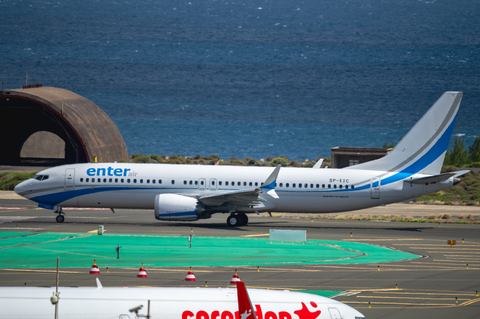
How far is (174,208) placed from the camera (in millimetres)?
37500

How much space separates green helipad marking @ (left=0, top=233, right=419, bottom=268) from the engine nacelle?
128 inches

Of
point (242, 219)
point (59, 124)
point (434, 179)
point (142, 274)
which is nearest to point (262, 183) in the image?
point (242, 219)

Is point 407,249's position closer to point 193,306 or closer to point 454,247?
point 454,247

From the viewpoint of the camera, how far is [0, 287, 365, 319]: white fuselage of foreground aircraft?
468 inches

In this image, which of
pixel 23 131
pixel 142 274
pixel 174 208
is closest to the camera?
pixel 142 274

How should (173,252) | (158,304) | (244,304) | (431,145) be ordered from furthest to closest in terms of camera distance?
(431,145)
(173,252)
(158,304)
(244,304)

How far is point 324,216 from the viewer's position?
160 ft

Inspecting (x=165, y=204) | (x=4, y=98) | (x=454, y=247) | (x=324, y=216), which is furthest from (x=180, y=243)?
(x=4, y=98)

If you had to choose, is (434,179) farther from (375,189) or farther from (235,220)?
(235,220)

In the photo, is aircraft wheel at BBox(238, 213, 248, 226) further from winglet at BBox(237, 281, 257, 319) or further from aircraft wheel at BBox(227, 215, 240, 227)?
winglet at BBox(237, 281, 257, 319)

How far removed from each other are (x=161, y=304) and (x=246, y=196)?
25749mm

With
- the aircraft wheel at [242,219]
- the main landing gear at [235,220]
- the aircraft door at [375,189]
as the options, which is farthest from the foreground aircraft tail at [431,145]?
the main landing gear at [235,220]

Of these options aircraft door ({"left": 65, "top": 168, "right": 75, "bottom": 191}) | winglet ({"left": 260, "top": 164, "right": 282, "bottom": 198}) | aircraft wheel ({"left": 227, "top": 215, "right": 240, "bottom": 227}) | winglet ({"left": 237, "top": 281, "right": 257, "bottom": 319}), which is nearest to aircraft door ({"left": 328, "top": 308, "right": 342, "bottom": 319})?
winglet ({"left": 237, "top": 281, "right": 257, "bottom": 319})

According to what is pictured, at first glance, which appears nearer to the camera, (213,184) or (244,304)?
(244,304)
